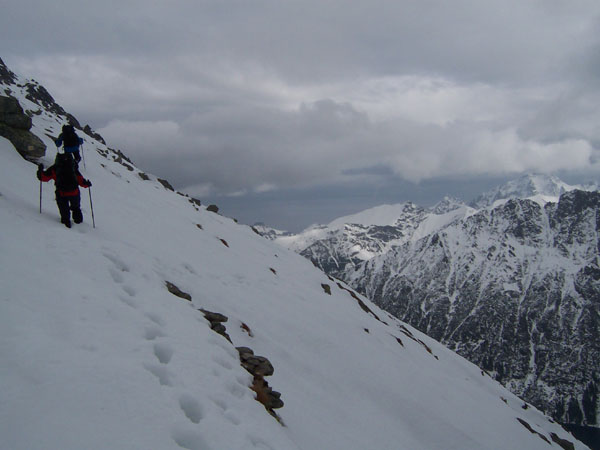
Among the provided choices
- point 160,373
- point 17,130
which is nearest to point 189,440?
point 160,373

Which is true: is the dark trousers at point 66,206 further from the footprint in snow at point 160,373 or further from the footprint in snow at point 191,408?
the footprint in snow at point 191,408

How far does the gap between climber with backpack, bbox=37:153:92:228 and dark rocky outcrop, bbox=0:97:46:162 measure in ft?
39.1

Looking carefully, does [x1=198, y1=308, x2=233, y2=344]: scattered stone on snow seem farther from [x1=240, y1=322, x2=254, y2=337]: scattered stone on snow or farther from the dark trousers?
the dark trousers

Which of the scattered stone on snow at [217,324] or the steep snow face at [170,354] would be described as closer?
the steep snow face at [170,354]

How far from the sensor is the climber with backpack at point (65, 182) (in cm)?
1317

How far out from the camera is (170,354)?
8258 mm

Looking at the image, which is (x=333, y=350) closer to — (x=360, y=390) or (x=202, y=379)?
(x=360, y=390)

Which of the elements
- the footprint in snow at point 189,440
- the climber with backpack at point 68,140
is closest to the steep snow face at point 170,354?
the footprint in snow at point 189,440

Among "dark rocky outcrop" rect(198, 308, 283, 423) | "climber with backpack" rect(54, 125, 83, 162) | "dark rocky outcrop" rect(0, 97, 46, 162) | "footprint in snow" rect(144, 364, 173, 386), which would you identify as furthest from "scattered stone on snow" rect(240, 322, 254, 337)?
"dark rocky outcrop" rect(0, 97, 46, 162)

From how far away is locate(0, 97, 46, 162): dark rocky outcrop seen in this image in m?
22.1

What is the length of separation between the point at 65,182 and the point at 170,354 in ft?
29.5

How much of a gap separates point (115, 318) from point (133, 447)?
12.2 feet

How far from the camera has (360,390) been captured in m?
17.0

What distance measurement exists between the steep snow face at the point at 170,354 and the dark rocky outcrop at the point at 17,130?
1.37 m
